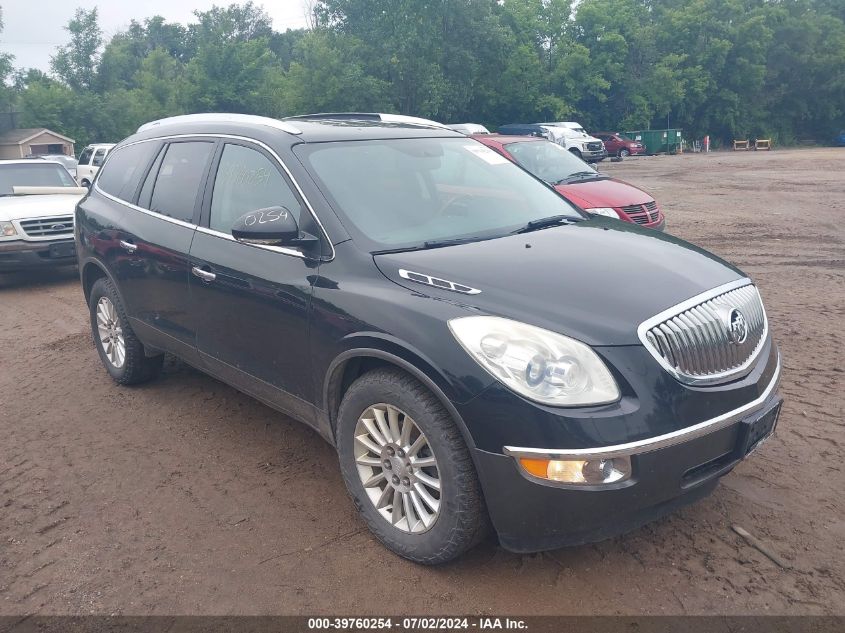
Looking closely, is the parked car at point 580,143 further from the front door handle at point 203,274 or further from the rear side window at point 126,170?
the front door handle at point 203,274

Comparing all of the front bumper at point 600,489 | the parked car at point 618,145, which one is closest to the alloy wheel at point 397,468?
the front bumper at point 600,489

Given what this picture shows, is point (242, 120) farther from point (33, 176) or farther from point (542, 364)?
point (33, 176)

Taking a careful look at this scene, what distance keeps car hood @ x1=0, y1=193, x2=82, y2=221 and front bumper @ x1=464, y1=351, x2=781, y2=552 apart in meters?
8.19

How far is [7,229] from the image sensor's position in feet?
30.4

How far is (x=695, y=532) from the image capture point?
3.34 m

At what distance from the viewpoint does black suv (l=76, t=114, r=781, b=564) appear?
108 inches

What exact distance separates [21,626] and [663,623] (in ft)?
8.07

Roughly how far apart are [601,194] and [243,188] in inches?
240

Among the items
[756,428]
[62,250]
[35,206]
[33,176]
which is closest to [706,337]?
[756,428]

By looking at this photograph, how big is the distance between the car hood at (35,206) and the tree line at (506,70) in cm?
3348

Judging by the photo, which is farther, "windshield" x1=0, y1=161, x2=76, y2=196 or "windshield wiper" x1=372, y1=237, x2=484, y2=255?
"windshield" x1=0, y1=161, x2=76, y2=196

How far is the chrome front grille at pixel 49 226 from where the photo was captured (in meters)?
9.38

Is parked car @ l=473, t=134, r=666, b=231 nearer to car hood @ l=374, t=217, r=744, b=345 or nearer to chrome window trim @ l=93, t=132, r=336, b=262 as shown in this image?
chrome window trim @ l=93, t=132, r=336, b=262

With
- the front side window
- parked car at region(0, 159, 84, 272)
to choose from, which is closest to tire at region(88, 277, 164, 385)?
the front side window
